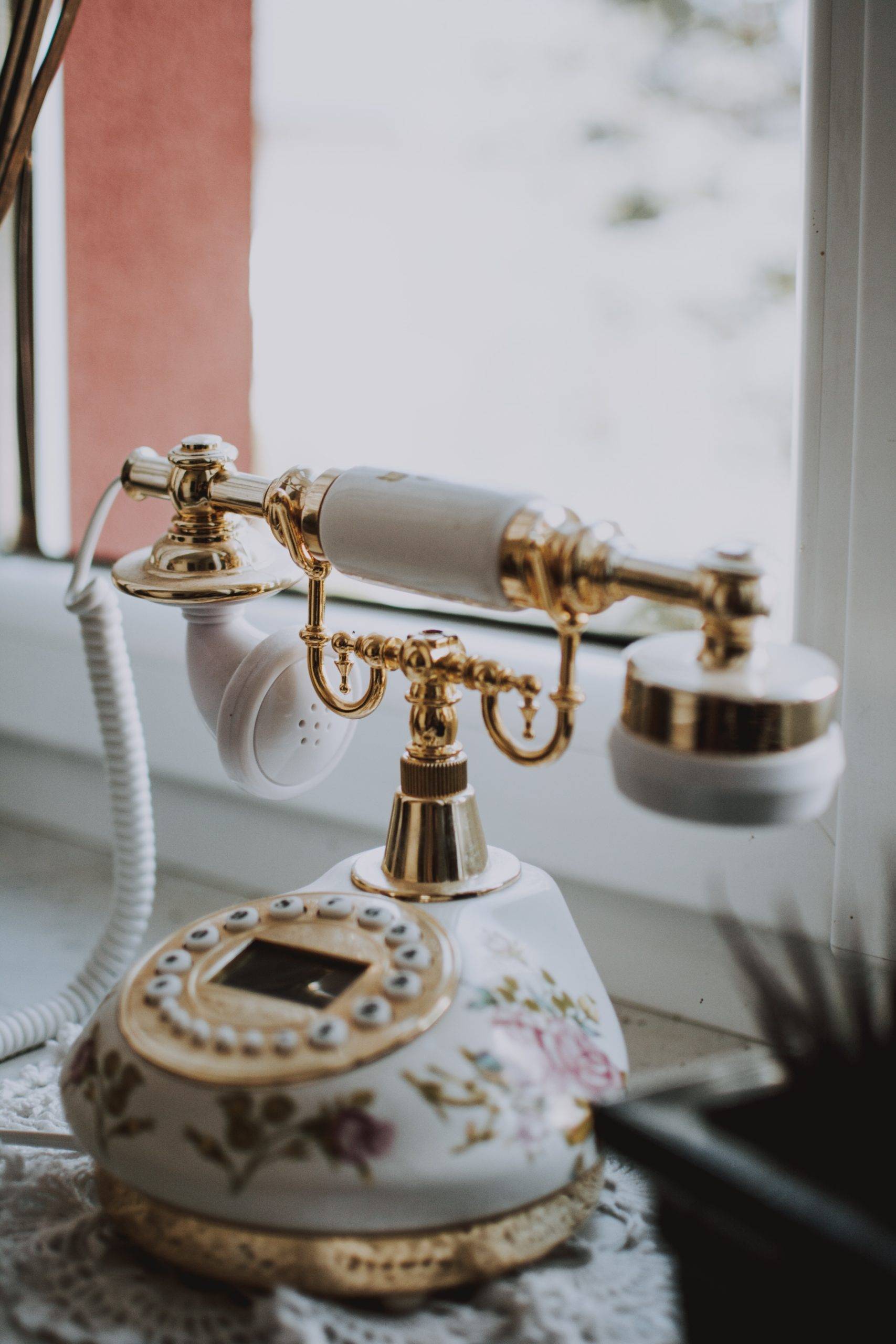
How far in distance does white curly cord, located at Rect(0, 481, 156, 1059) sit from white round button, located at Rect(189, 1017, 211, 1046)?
36 cm

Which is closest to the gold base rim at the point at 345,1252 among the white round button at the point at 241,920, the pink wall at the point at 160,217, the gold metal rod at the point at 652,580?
the white round button at the point at 241,920

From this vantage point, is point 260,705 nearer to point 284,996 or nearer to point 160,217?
point 284,996

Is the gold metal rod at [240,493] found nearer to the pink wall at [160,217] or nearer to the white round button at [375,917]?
the white round button at [375,917]

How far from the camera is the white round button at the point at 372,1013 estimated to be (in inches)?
18.4

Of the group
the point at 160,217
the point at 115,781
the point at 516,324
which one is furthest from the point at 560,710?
the point at 160,217

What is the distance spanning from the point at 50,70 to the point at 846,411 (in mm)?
616

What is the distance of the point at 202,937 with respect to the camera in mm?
535

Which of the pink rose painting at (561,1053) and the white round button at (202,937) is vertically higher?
the white round button at (202,937)

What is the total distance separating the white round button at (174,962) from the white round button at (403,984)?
0.28 feet

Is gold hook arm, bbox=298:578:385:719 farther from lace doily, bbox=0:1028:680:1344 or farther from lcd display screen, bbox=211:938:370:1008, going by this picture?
lace doily, bbox=0:1028:680:1344

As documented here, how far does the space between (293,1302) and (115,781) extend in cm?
45

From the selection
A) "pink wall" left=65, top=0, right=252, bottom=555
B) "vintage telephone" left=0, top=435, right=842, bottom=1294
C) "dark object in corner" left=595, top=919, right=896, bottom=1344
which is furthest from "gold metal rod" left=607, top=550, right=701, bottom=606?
"pink wall" left=65, top=0, right=252, bottom=555

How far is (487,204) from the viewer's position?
947mm

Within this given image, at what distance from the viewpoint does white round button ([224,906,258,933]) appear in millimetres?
540
